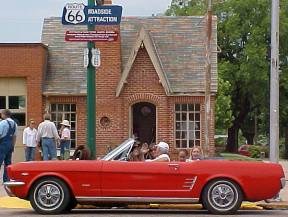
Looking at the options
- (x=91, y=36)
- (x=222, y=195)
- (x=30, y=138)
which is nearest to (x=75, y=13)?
(x=91, y=36)

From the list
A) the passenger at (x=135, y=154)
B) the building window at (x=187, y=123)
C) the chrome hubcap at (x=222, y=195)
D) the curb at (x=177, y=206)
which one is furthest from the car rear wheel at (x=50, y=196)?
the building window at (x=187, y=123)

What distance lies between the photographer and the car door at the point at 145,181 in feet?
43.7

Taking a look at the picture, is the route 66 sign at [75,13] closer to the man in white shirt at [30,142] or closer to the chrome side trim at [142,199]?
the chrome side trim at [142,199]

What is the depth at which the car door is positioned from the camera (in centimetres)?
1333

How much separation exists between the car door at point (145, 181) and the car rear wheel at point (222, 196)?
1.11 ft

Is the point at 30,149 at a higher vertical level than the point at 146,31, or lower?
lower

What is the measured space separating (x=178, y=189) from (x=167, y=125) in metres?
14.7

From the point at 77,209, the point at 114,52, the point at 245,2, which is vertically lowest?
the point at 77,209

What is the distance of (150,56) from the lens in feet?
91.9

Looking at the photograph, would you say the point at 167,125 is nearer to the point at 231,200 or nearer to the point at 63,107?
the point at 63,107

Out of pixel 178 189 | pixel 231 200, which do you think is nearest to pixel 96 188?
pixel 178 189

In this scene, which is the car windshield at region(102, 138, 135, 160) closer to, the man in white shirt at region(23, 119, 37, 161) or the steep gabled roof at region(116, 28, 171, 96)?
the man in white shirt at region(23, 119, 37, 161)

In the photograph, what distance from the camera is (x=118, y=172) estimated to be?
1334 cm

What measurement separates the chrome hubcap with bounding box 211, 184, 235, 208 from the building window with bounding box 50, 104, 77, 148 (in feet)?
51.0
